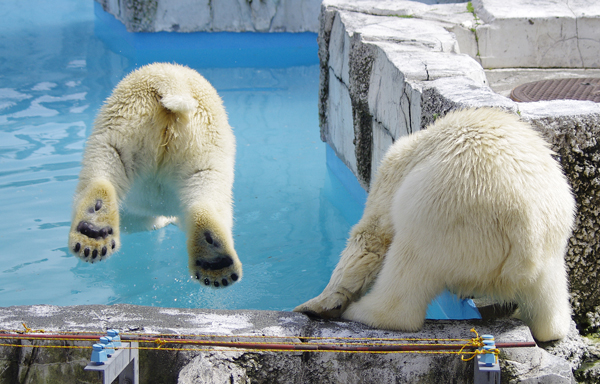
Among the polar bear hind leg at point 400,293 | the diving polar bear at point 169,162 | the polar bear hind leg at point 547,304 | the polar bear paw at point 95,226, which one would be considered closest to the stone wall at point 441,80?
the polar bear hind leg at point 547,304

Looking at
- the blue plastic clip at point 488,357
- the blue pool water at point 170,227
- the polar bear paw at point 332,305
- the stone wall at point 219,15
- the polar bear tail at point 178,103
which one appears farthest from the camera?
the stone wall at point 219,15

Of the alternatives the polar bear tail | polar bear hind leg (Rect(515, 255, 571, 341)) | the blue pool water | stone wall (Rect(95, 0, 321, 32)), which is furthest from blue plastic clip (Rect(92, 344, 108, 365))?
stone wall (Rect(95, 0, 321, 32))

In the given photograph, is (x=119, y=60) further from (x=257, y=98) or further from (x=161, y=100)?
(x=161, y=100)

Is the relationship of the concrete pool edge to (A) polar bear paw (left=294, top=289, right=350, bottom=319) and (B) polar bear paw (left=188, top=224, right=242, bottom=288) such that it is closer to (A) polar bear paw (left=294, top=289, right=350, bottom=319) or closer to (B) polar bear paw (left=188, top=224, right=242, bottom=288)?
(A) polar bear paw (left=294, top=289, right=350, bottom=319)

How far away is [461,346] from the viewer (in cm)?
190

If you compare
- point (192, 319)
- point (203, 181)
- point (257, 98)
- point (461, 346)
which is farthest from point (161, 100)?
point (257, 98)

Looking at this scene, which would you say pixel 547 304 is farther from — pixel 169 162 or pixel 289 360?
pixel 169 162

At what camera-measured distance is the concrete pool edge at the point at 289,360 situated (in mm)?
1976

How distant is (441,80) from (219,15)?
29.4 feet

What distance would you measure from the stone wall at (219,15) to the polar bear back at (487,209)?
32.9ft

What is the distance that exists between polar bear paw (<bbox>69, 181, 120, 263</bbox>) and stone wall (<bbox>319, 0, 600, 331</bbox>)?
1688mm

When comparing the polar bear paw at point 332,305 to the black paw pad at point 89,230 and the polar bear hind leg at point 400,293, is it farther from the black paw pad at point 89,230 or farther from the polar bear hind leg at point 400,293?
the black paw pad at point 89,230

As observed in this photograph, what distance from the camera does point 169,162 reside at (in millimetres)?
3135

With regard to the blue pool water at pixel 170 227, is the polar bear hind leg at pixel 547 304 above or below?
above
